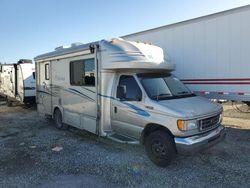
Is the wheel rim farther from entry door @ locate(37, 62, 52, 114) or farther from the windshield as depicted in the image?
entry door @ locate(37, 62, 52, 114)

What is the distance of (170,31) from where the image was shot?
8781 mm

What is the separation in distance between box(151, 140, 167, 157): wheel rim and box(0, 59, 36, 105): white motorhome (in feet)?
35.9

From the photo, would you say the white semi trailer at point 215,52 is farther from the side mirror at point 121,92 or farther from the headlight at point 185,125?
the side mirror at point 121,92

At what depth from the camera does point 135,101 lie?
5797 millimetres

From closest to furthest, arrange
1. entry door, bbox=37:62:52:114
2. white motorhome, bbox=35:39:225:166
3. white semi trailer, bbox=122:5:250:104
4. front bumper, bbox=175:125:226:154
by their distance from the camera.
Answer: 1. front bumper, bbox=175:125:226:154
2. white motorhome, bbox=35:39:225:166
3. white semi trailer, bbox=122:5:250:104
4. entry door, bbox=37:62:52:114

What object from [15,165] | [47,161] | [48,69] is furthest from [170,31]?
[15,165]

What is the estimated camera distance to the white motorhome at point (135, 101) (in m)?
5.12

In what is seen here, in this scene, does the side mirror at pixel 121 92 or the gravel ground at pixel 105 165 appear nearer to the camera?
the gravel ground at pixel 105 165

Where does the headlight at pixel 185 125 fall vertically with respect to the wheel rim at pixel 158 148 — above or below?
above

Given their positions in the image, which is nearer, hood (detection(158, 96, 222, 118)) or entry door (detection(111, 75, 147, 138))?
hood (detection(158, 96, 222, 118))

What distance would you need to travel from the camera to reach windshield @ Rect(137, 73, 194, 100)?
5.70m

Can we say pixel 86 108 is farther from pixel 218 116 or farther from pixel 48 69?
pixel 218 116

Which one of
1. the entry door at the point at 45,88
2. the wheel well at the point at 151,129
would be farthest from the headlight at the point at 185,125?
the entry door at the point at 45,88

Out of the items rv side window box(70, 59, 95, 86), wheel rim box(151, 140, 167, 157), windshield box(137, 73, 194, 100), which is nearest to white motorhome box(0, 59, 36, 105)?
rv side window box(70, 59, 95, 86)
